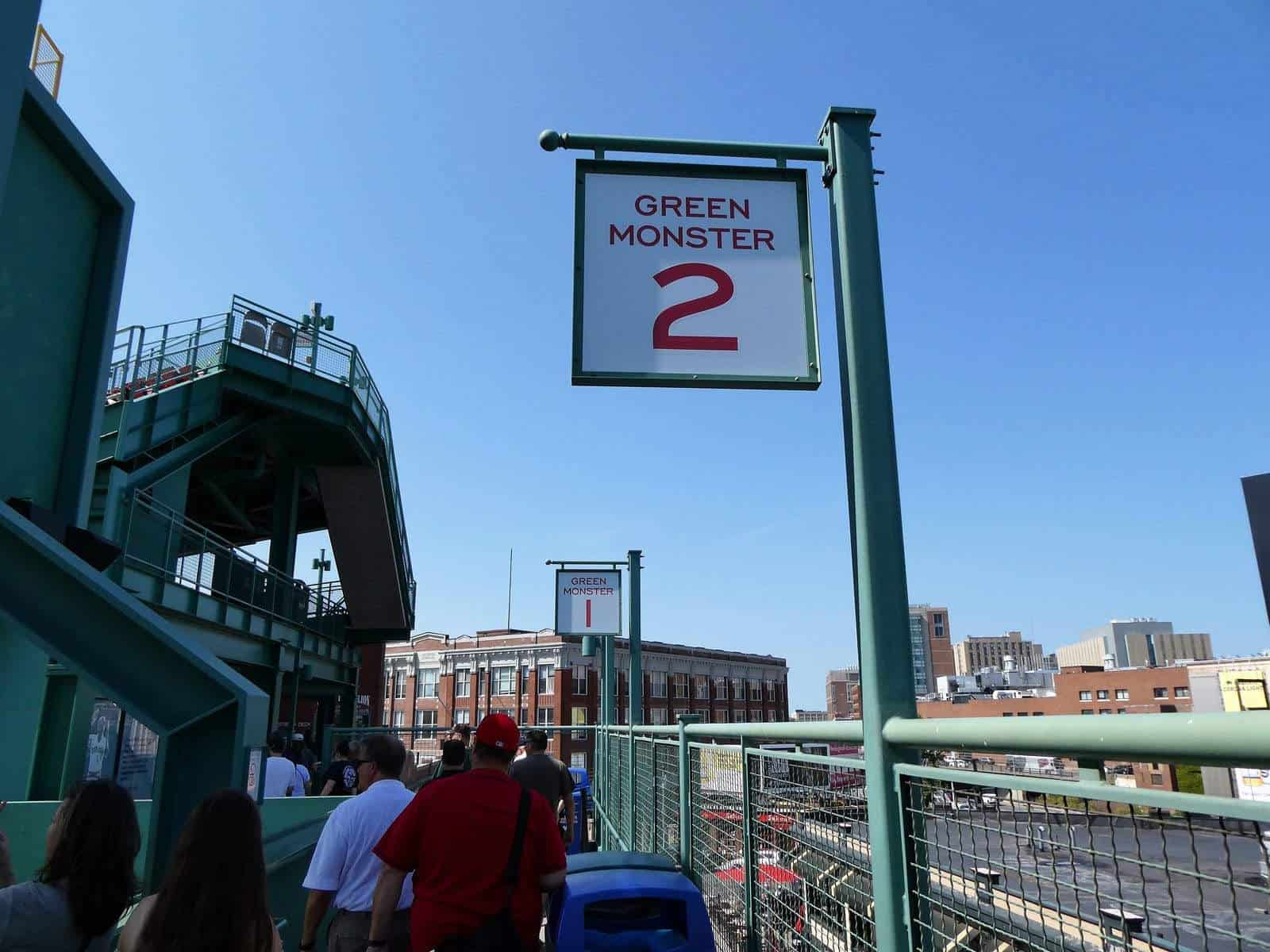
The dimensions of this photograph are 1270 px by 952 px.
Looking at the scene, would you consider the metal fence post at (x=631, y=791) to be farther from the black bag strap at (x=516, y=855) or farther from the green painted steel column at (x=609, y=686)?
the green painted steel column at (x=609, y=686)

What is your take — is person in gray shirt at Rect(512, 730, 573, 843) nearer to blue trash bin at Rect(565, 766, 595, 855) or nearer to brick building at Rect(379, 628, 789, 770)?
blue trash bin at Rect(565, 766, 595, 855)

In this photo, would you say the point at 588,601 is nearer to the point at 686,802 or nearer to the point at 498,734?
the point at 686,802

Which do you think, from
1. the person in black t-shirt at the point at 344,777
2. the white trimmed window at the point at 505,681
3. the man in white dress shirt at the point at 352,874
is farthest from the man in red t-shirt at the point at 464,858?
the white trimmed window at the point at 505,681

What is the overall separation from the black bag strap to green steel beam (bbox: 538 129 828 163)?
3031 millimetres

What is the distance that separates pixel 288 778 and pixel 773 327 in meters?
8.95

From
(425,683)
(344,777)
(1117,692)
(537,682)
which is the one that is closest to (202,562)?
(344,777)

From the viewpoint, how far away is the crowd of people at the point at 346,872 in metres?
2.56

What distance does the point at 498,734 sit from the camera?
165 inches

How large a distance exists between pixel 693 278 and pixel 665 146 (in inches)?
25.1

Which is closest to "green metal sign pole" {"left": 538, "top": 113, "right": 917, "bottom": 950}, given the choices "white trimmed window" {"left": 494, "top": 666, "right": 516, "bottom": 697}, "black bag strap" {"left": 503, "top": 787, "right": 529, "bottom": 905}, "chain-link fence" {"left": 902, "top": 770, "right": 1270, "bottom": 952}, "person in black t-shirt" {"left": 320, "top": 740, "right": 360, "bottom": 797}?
"chain-link fence" {"left": 902, "top": 770, "right": 1270, "bottom": 952}

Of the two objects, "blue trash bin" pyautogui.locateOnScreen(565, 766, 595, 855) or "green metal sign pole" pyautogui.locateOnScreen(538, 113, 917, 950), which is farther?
"blue trash bin" pyautogui.locateOnScreen(565, 766, 595, 855)

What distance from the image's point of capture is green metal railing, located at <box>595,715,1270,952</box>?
1336 mm

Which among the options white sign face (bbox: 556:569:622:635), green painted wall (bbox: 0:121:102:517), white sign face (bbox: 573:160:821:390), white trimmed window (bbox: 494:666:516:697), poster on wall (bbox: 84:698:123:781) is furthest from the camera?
white trimmed window (bbox: 494:666:516:697)

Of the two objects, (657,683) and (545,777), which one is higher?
(657,683)
